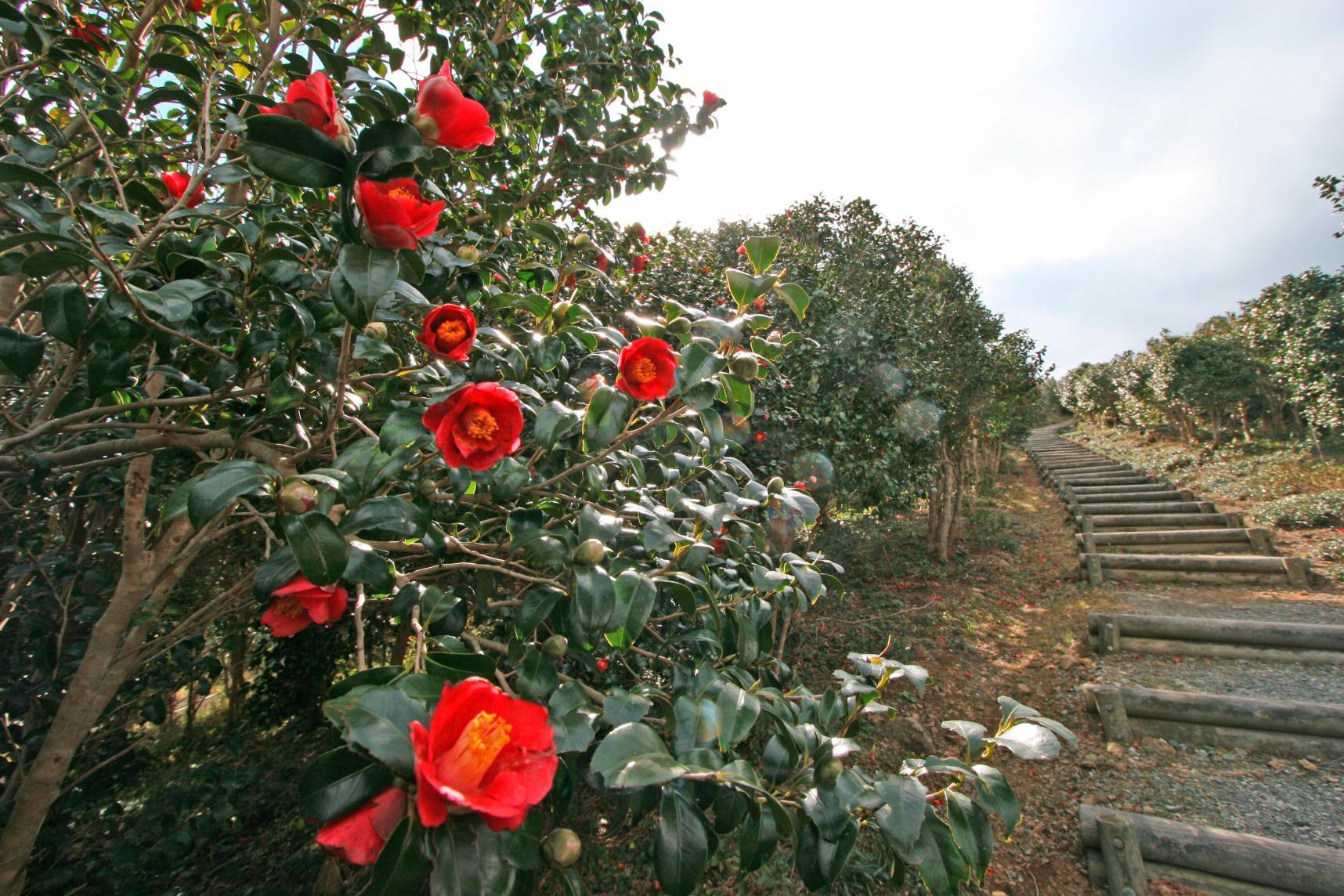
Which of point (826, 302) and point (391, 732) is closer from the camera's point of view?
point (391, 732)

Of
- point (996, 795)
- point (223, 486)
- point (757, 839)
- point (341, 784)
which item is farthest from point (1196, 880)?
point (223, 486)

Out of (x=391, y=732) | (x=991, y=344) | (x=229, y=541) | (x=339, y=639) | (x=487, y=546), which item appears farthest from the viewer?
(x=991, y=344)

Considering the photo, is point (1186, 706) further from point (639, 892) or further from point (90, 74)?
point (90, 74)

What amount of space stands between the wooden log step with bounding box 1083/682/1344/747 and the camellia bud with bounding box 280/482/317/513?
14.3 feet

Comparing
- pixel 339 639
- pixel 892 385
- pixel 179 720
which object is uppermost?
pixel 892 385

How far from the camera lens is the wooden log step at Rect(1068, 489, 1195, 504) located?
7.48 meters

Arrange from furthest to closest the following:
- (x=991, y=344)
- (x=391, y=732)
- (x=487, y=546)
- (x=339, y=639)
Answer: (x=991, y=344) → (x=339, y=639) → (x=487, y=546) → (x=391, y=732)

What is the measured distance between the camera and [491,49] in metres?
1.88

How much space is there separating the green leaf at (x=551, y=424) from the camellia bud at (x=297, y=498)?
340 millimetres

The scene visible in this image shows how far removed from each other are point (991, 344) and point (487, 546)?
11.0 m

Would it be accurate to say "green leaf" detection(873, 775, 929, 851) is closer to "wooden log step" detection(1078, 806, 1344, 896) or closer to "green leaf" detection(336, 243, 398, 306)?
"green leaf" detection(336, 243, 398, 306)

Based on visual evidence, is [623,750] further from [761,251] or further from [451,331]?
[761,251]

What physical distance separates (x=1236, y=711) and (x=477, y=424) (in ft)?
15.0

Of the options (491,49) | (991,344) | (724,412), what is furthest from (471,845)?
(991,344)
